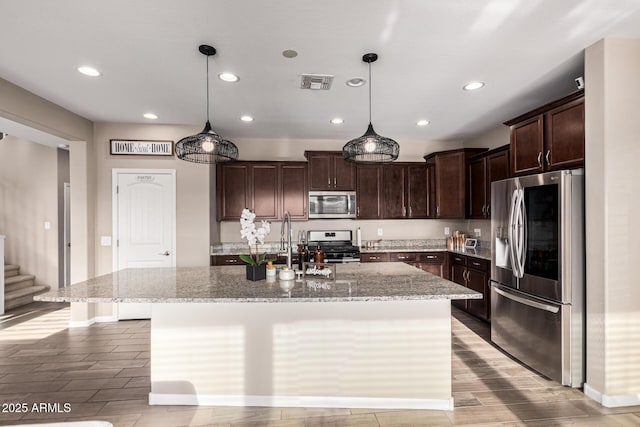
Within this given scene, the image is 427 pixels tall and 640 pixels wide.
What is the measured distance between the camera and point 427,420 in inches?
85.1

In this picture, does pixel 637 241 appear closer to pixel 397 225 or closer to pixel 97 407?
pixel 397 225

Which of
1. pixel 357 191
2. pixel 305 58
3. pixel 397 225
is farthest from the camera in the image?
pixel 397 225

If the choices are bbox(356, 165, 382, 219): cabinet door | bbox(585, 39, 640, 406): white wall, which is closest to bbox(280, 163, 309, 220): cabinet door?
bbox(356, 165, 382, 219): cabinet door

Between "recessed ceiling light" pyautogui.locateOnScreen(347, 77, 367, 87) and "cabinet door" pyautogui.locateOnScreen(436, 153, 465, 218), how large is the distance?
2505 mm

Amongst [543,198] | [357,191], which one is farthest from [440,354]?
[357,191]

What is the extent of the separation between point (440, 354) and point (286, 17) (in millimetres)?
2521

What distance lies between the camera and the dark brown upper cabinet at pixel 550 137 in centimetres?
257

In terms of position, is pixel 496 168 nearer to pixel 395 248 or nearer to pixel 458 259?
pixel 458 259

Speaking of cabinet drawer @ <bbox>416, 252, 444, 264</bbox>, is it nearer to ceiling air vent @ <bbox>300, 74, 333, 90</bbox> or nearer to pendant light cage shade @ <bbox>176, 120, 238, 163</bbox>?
ceiling air vent @ <bbox>300, 74, 333, 90</bbox>

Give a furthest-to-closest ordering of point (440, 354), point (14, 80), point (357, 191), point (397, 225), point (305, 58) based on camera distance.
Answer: point (397, 225) → point (357, 191) → point (14, 80) → point (305, 58) → point (440, 354)

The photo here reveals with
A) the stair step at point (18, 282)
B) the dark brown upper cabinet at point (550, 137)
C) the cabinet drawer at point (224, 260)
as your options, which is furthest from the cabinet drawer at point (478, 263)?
the stair step at point (18, 282)

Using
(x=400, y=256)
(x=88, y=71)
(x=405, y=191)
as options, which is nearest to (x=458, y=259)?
(x=400, y=256)

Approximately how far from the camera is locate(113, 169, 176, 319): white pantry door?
4375mm

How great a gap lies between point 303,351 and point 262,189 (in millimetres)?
3050
